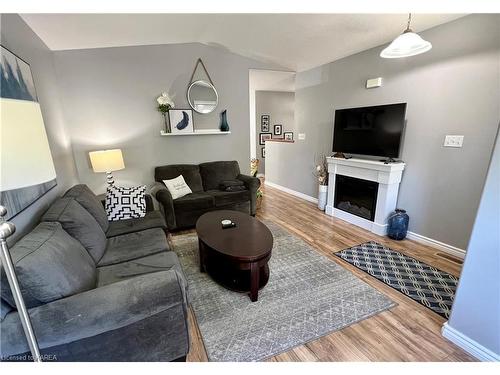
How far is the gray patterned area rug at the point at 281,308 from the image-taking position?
1540 millimetres

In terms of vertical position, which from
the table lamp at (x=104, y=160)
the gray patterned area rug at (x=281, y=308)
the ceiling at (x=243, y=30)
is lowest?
the gray patterned area rug at (x=281, y=308)

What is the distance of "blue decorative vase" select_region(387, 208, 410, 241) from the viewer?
2.89 m

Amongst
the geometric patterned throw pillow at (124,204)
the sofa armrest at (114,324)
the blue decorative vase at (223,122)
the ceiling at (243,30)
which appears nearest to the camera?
the sofa armrest at (114,324)

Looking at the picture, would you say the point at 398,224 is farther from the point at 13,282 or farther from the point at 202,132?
the point at 13,282

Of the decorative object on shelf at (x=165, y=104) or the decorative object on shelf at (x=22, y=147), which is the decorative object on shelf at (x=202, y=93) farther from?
the decorative object on shelf at (x=22, y=147)

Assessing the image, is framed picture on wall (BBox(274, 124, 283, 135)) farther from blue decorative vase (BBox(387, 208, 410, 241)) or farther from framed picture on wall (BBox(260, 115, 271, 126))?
blue decorative vase (BBox(387, 208, 410, 241))

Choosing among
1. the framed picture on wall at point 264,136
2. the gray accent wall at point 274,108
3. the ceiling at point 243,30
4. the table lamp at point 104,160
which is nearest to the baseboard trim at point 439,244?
the ceiling at point 243,30

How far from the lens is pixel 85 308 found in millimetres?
1104

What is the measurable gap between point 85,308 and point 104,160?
227 centimetres

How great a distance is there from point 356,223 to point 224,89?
3.00 m

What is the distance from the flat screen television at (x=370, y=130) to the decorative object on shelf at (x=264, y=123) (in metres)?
3.40

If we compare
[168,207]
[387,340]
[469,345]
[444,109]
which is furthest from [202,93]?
[469,345]

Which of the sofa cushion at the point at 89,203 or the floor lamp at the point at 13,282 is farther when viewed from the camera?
the sofa cushion at the point at 89,203
